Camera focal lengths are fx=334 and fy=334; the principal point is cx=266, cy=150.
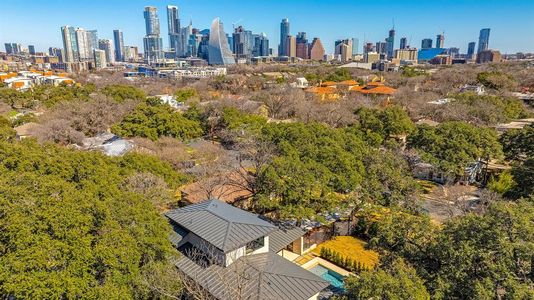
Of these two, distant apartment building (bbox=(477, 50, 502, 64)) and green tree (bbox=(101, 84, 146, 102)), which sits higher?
distant apartment building (bbox=(477, 50, 502, 64))

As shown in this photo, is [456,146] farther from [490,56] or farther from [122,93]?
[490,56]

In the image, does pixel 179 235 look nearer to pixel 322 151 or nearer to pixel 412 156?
pixel 322 151

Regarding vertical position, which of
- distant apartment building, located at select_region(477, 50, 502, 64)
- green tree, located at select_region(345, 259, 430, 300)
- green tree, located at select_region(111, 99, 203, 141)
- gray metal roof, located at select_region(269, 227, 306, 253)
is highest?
distant apartment building, located at select_region(477, 50, 502, 64)

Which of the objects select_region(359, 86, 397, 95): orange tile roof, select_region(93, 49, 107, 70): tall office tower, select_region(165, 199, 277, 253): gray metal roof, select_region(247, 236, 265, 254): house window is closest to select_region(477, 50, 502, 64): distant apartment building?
select_region(359, 86, 397, 95): orange tile roof

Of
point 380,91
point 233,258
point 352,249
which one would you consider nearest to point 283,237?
point 233,258

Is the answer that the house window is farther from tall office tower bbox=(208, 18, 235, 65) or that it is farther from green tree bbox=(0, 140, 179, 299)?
tall office tower bbox=(208, 18, 235, 65)

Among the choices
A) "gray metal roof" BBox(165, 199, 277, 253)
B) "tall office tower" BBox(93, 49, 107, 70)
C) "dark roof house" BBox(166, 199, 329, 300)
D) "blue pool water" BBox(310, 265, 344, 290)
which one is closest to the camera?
"dark roof house" BBox(166, 199, 329, 300)

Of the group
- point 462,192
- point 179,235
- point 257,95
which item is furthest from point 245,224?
point 257,95
